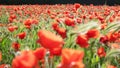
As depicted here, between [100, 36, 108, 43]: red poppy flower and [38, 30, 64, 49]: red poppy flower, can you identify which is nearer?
[38, 30, 64, 49]: red poppy flower

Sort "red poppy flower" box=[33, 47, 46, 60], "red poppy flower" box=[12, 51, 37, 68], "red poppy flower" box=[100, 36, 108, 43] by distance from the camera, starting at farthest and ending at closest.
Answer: "red poppy flower" box=[100, 36, 108, 43] → "red poppy flower" box=[33, 47, 46, 60] → "red poppy flower" box=[12, 51, 37, 68]

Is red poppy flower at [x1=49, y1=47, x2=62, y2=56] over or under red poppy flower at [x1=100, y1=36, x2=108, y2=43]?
under

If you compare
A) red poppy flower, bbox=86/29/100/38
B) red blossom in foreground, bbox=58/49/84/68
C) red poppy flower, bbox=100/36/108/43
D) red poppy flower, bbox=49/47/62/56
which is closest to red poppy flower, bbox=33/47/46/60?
red poppy flower, bbox=49/47/62/56

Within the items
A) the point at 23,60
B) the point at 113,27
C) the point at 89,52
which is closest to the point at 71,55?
the point at 23,60

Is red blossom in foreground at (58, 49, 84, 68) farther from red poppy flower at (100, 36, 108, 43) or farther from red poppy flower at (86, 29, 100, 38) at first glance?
red poppy flower at (100, 36, 108, 43)

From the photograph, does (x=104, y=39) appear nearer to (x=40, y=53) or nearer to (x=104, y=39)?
(x=104, y=39)

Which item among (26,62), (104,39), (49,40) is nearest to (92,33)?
(104,39)

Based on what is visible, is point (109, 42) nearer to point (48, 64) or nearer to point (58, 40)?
point (48, 64)

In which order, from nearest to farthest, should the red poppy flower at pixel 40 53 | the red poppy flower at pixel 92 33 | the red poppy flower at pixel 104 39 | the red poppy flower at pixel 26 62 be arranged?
the red poppy flower at pixel 26 62
the red poppy flower at pixel 40 53
the red poppy flower at pixel 92 33
the red poppy flower at pixel 104 39

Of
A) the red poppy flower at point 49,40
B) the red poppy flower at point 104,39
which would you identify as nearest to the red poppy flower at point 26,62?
the red poppy flower at point 49,40

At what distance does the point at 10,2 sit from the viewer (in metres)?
23.8

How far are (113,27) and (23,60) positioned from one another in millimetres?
1050

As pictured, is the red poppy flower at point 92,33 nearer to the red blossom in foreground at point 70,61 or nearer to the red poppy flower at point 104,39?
the red poppy flower at point 104,39

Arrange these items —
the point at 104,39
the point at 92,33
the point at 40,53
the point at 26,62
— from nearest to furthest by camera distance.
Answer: the point at 26,62 < the point at 40,53 < the point at 92,33 < the point at 104,39
